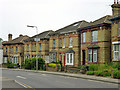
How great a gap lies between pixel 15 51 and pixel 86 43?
3295 cm

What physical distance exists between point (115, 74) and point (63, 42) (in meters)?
21.5

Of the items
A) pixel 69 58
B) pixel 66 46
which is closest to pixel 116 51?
pixel 69 58

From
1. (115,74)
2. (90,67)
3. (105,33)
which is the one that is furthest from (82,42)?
(115,74)

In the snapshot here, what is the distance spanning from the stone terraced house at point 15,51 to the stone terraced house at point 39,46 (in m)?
4.27

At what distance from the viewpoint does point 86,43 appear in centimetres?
3653

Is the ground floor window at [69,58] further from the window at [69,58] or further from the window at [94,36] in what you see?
the window at [94,36]

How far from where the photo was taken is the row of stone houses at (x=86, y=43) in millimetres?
30672

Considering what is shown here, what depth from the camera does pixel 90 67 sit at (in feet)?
97.5

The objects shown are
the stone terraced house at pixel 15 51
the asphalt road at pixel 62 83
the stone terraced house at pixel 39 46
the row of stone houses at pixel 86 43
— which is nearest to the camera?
the asphalt road at pixel 62 83

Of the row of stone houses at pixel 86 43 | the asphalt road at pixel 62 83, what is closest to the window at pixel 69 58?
the row of stone houses at pixel 86 43

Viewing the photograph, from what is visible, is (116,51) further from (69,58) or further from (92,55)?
(69,58)

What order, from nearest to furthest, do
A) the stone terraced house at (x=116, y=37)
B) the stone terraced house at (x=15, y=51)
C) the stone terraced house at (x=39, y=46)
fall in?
1. the stone terraced house at (x=116, y=37)
2. the stone terraced house at (x=39, y=46)
3. the stone terraced house at (x=15, y=51)

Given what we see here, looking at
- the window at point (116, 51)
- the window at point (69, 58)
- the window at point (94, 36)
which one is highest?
the window at point (94, 36)

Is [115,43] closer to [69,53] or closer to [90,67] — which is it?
[90,67]
